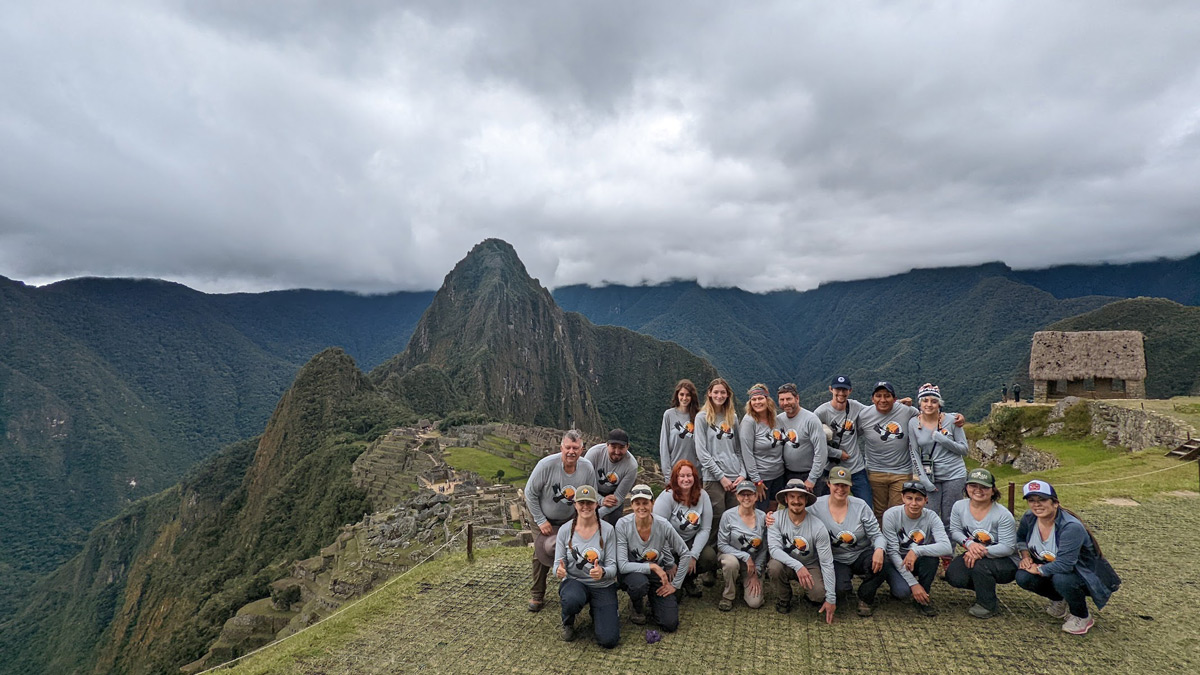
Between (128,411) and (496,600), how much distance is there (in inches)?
8916

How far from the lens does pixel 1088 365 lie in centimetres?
2219

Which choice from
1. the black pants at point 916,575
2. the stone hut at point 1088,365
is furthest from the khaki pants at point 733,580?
the stone hut at point 1088,365

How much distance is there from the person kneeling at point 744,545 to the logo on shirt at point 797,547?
285mm

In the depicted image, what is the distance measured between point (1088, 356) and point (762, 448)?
23.8m

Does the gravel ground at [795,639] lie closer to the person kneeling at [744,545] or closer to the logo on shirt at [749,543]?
the person kneeling at [744,545]

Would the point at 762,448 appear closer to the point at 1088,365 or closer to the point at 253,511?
the point at 1088,365

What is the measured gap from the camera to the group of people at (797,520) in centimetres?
565

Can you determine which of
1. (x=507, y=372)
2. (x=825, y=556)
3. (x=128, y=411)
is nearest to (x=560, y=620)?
(x=825, y=556)

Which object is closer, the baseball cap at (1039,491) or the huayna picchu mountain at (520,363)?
the baseball cap at (1039,491)

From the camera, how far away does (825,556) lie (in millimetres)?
5805

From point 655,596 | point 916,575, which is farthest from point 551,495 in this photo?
point 916,575

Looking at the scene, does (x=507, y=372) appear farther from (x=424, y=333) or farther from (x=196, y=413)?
(x=196, y=413)

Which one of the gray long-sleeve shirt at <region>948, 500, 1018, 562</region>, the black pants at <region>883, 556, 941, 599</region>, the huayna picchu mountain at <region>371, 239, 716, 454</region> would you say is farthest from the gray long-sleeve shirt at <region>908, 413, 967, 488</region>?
the huayna picchu mountain at <region>371, 239, 716, 454</region>

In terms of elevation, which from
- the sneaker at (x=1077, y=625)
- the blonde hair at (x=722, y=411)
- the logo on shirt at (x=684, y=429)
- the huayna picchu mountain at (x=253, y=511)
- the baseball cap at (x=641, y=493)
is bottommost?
the huayna picchu mountain at (x=253, y=511)
